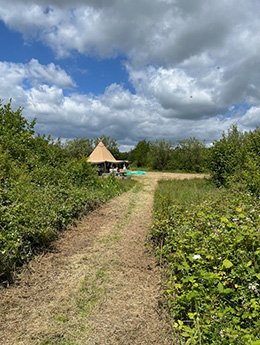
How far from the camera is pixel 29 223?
4191 mm

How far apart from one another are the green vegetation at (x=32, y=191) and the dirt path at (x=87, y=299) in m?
0.45

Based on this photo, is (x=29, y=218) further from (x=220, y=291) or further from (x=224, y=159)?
(x=224, y=159)

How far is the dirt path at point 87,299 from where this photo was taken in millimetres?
2264

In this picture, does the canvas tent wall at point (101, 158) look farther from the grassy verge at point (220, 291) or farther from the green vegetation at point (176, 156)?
the grassy verge at point (220, 291)

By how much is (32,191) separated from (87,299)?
11.8ft

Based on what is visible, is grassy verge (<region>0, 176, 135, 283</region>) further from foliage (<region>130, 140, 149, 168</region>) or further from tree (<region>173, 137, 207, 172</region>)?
foliage (<region>130, 140, 149, 168</region>)

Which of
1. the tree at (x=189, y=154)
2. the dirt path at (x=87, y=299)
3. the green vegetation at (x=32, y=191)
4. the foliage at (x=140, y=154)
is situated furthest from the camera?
the foliage at (x=140, y=154)

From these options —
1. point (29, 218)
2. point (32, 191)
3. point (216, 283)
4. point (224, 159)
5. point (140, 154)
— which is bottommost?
point (216, 283)

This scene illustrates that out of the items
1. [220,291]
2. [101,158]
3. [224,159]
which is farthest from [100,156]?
[220,291]

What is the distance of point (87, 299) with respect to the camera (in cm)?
283

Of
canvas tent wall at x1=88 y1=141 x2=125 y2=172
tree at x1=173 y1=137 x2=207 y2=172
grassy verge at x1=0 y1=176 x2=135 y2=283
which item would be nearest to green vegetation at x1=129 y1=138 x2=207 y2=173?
tree at x1=173 y1=137 x2=207 y2=172

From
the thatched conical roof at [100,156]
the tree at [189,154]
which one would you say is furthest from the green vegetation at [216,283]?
the tree at [189,154]

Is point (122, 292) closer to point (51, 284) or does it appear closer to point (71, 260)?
point (51, 284)

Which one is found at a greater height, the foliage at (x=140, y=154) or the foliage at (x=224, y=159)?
the foliage at (x=140, y=154)
